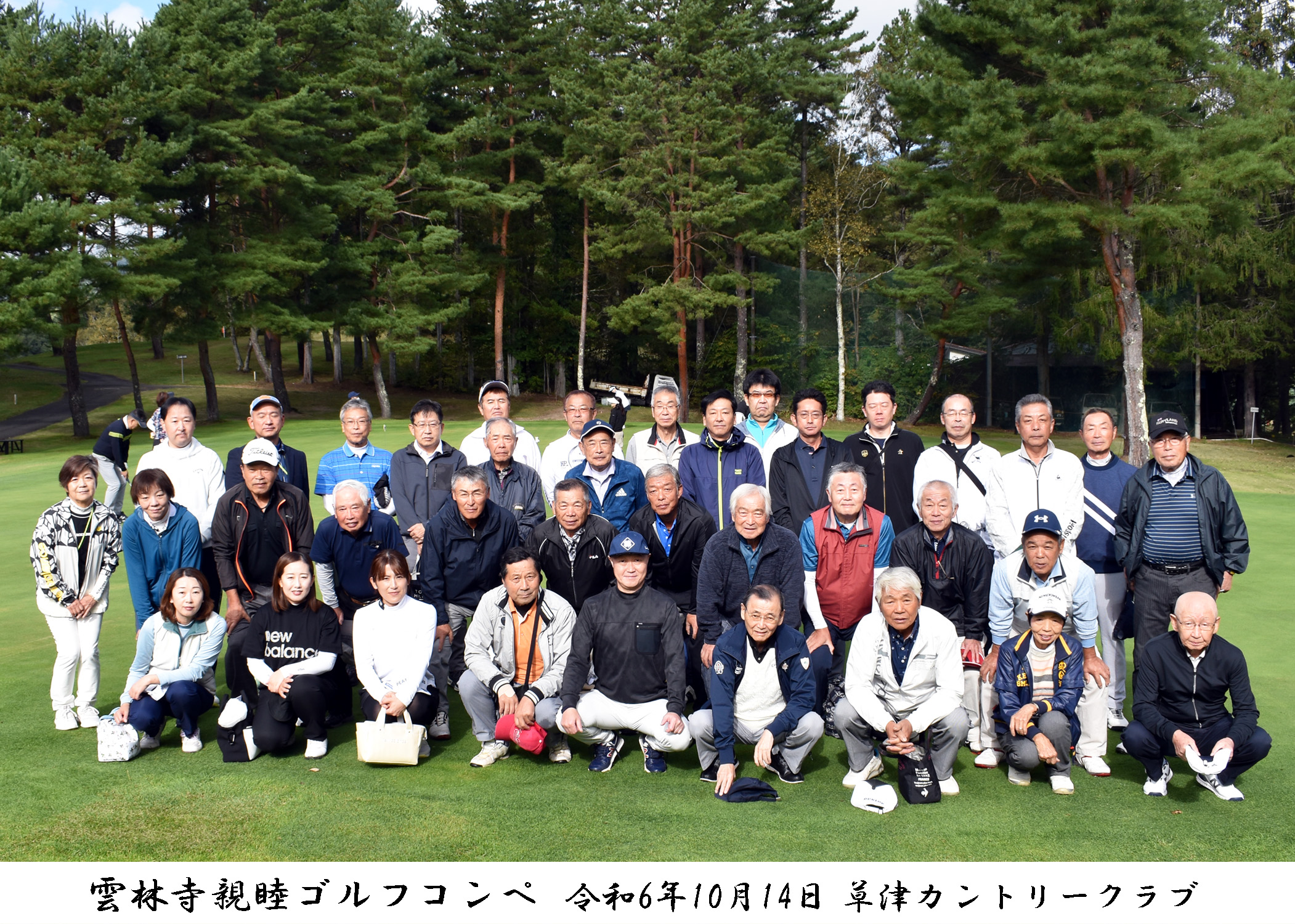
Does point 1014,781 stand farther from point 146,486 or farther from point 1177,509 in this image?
point 146,486

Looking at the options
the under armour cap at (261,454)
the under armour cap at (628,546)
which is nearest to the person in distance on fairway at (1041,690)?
the under armour cap at (628,546)

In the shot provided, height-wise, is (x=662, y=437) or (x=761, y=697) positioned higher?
(x=662, y=437)

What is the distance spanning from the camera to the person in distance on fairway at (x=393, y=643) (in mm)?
5398

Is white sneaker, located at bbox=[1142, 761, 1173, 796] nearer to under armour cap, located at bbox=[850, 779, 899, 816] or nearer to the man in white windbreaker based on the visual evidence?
under armour cap, located at bbox=[850, 779, 899, 816]

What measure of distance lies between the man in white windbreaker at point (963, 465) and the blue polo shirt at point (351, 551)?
3.40 metres

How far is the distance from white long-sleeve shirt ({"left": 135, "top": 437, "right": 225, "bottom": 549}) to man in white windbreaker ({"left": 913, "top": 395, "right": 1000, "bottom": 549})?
4680mm

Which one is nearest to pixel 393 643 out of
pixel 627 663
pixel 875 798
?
pixel 627 663

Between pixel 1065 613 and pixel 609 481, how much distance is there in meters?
2.86

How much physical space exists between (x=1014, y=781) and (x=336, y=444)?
61.4ft

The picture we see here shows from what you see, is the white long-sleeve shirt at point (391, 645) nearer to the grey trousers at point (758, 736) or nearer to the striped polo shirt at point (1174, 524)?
the grey trousers at point (758, 736)

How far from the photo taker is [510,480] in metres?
6.59

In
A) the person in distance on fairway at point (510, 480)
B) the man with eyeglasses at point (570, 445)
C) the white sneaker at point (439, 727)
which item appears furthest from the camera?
the man with eyeglasses at point (570, 445)

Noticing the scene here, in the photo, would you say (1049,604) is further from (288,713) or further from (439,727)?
(288,713)

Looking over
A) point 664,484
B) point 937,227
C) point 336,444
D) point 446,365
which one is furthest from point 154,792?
point 446,365
